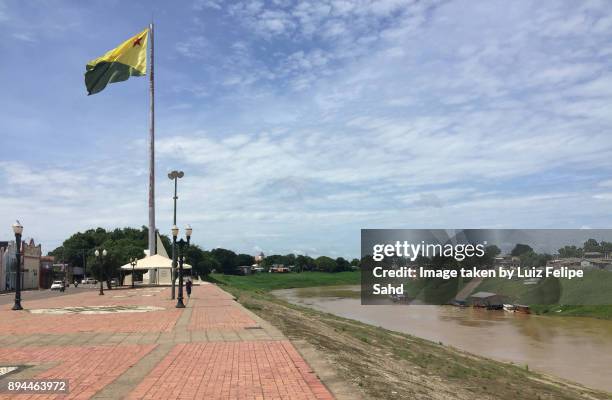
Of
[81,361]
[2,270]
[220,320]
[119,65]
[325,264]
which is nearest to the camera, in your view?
[81,361]

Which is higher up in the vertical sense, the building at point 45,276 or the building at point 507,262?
the building at point 507,262

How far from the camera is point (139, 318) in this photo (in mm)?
18422

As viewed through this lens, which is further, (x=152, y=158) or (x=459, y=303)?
(x=459, y=303)

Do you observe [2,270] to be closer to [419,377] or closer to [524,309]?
[524,309]

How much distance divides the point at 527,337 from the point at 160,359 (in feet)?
104

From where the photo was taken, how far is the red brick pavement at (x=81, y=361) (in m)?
8.06

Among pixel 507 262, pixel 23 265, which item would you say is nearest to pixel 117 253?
pixel 23 265

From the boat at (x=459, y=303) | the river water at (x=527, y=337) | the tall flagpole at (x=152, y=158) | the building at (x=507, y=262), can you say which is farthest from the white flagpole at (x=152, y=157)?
the building at (x=507, y=262)

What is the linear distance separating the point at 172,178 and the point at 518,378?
4134 cm

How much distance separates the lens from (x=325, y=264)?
180125 mm

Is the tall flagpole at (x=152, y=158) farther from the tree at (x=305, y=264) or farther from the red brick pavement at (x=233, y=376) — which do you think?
the tree at (x=305, y=264)

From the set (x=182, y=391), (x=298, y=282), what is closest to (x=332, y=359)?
(x=182, y=391)

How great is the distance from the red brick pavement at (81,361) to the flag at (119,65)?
3095 cm

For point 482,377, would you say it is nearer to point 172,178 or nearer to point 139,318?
point 139,318
